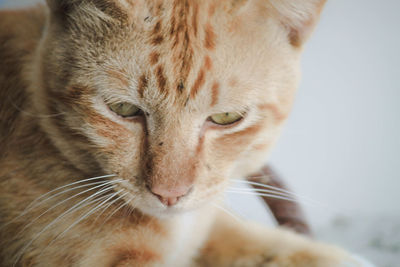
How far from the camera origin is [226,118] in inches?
36.9

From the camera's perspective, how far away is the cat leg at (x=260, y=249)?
114 centimetres

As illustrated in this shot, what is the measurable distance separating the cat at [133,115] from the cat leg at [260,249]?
185mm

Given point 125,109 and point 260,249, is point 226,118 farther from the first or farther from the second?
point 260,249

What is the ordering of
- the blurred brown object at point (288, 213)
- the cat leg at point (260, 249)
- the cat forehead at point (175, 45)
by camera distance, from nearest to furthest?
the cat forehead at point (175, 45) → the cat leg at point (260, 249) → the blurred brown object at point (288, 213)

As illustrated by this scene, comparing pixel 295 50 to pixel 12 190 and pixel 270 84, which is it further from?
pixel 12 190

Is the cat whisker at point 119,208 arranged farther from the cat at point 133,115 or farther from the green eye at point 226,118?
the green eye at point 226,118

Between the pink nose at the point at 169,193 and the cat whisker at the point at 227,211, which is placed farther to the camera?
the cat whisker at the point at 227,211

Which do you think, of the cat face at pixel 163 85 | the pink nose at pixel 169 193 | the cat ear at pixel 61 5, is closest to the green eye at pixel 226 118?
the cat face at pixel 163 85

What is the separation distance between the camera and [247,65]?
0.90 meters

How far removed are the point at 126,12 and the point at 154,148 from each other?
27 centimetres

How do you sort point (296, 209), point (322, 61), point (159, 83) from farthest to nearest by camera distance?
point (322, 61), point (296, 209), point (159, 83)

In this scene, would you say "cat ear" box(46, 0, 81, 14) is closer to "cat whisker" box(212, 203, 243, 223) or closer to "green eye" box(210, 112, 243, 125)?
"green eye" box(210, 112, 243, 125)

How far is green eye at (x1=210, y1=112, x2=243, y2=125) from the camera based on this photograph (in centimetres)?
92

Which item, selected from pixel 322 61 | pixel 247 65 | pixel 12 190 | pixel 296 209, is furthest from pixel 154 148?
pixel 322 61
